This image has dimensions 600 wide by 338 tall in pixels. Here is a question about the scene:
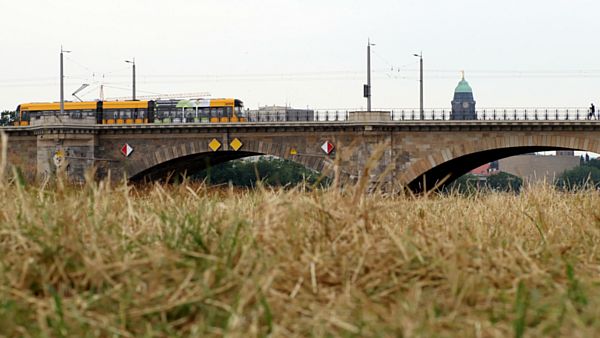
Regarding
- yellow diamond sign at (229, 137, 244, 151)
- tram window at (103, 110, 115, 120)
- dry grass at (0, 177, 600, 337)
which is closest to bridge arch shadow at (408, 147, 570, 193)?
yellow diamond sign at (229, 137, 244, 151)

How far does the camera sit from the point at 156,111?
51656mm

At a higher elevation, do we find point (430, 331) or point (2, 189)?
point (2, 189)

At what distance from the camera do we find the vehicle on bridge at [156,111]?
50.4 meters

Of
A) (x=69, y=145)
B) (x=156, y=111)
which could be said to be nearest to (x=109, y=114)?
(x=156, y=111)

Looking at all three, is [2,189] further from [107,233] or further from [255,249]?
[255,249]

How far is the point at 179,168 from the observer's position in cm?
5247

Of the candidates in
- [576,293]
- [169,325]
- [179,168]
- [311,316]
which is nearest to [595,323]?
[576,293]

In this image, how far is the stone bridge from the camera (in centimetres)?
4088

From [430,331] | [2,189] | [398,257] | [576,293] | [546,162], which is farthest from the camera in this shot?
[546,162]

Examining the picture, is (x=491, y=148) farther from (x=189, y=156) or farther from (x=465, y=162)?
(x=189, y=156)

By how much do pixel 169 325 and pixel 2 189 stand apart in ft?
9.45

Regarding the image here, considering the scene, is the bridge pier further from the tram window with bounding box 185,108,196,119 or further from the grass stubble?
the grass stubble

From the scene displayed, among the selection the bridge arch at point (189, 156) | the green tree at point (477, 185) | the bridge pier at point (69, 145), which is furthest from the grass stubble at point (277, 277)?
the bridge pier at point (69, 145)

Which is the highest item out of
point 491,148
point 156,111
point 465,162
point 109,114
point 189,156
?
point 156,111
